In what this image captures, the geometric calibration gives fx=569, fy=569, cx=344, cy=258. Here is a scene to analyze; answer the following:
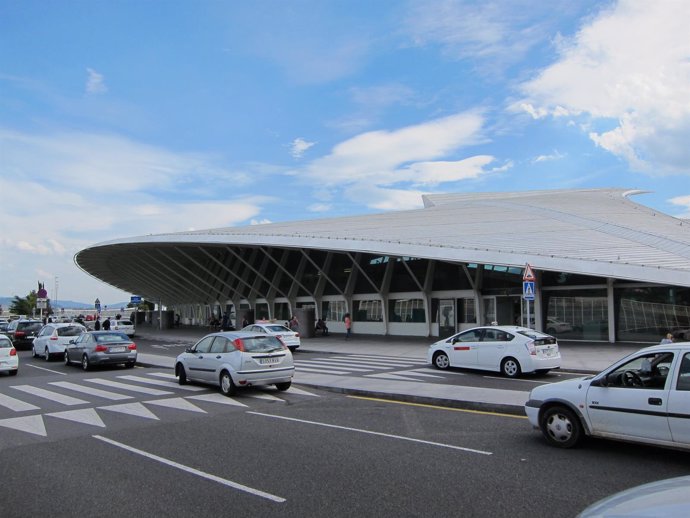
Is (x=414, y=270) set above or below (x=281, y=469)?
above

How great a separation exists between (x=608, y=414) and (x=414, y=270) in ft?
85.4

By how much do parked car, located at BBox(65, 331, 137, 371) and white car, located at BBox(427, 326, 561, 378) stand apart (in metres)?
11.1

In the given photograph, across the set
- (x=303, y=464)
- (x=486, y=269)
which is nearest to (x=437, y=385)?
(x=303, y=464)

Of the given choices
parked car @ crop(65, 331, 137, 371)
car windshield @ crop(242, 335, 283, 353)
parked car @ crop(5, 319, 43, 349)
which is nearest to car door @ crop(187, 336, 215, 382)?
car windshield @ crop(242, 335, 283, 353)

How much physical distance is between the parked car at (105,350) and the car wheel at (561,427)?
644 inches

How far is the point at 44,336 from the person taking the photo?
1040 inches

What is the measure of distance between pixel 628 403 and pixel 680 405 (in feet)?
1.96

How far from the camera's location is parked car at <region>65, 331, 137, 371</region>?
65.9 ft

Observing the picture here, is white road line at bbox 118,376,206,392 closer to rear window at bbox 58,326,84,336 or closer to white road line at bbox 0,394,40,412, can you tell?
white road line at bbox 0,394,40,412

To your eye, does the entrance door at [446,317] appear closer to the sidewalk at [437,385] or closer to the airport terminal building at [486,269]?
the airport terminal building at [486,269]

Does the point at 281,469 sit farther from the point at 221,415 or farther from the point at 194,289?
the point at 194,289

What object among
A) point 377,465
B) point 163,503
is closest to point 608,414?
point 377,465

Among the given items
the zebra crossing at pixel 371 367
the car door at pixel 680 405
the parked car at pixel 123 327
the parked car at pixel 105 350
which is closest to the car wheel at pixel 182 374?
the zebra crossing at pixel 371 367

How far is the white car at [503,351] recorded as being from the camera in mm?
15336
